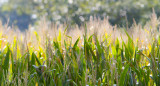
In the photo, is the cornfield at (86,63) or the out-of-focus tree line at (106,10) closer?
the cornfield at (86,63)

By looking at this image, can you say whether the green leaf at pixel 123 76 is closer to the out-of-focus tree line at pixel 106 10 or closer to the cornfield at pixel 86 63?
the cornfield at pixel 86 63

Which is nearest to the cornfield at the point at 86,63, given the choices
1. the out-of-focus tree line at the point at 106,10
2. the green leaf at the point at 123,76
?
the green leaf at the point at 123,76

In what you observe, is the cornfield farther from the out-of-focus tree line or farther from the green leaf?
the out-of-focus tree line

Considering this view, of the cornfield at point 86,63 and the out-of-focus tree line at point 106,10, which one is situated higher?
the out-of-focus tree line at point 106,10

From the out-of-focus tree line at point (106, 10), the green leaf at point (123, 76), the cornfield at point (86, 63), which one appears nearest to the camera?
the green leaf at point (123, 76)

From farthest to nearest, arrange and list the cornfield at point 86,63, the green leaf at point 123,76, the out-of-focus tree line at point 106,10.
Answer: the out-of-focus tree line at point 106,10 < the cornfield at point 86,63 < the green leaf at point 123,76

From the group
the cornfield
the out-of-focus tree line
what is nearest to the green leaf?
the cornfield

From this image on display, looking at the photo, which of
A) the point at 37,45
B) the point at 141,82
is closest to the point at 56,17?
the point at 37,45

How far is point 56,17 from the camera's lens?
52.7ft

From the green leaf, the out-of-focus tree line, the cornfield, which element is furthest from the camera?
the out-of-focus tree line

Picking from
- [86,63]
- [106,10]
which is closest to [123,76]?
[86,63]

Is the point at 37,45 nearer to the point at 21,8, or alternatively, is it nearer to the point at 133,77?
the point at 133,77

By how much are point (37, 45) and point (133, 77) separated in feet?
5.18

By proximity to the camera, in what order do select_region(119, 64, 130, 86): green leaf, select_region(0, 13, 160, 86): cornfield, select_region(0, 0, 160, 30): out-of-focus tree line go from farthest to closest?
select_region(0, 0, 160, 30): out-of-focus tree line < select_region(0, 13, 160, 86): cornfield < select_region(119, 64, 130, 86): green leaf
